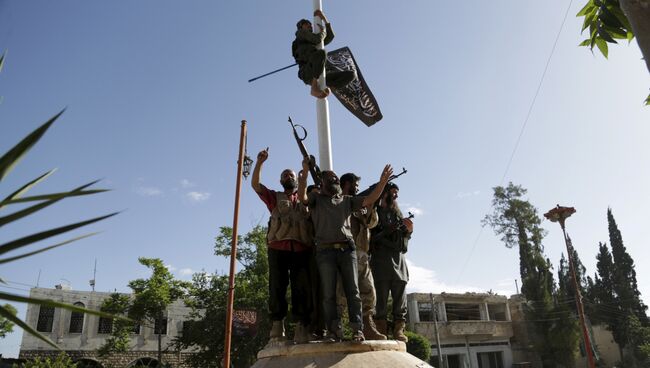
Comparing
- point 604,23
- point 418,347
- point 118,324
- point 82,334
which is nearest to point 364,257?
point 604,23

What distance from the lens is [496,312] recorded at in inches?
1821

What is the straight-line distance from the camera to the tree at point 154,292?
25.7 metres

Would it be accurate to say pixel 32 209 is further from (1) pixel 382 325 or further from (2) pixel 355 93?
(2) pixel 355 93

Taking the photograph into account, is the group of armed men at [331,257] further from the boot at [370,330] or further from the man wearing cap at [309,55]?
the man wearing cap at [309,55]

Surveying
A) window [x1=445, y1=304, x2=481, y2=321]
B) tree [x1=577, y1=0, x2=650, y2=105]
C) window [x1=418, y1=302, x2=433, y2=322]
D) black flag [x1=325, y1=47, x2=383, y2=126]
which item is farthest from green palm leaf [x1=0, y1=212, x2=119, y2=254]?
window [x1=445, y1=304, x2=481, y2=321]

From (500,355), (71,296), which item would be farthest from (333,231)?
(500,355)

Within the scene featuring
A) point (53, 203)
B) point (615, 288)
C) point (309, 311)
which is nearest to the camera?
point (53, 203)

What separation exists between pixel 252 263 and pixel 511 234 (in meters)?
28.9

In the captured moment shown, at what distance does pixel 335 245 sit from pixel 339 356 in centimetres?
101

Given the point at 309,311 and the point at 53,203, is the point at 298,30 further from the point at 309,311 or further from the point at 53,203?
the point at 53,203

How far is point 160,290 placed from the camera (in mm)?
25875

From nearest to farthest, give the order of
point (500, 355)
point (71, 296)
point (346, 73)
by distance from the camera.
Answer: point (346, 73), point (71, 296), point (500, 355)

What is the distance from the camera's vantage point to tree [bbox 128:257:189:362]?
25.7 metres

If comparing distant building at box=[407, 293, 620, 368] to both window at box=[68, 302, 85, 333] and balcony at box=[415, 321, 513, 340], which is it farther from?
window at box=[68, 302, 85, 333]
